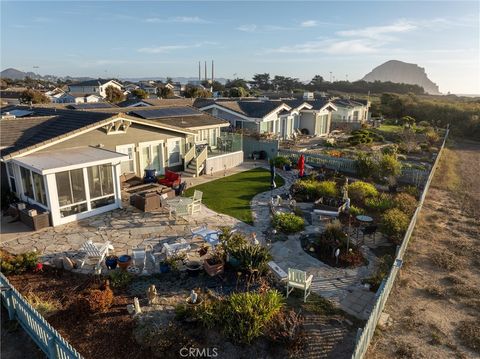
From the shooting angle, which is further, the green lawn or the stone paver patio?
the green lawn

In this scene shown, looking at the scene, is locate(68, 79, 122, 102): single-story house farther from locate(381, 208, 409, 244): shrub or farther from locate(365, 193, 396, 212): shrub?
locate(381, 208, 409, 244): shrub

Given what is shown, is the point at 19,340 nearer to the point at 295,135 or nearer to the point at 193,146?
the point at 193,146

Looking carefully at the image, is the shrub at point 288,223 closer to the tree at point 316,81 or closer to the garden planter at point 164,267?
the garden planter at point 164,267

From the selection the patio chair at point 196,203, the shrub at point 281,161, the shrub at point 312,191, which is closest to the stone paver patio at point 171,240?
the patio chair at point 196,203

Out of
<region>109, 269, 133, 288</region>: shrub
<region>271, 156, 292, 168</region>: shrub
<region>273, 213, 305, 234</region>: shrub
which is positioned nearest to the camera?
<region>109, 269, 133, 288</region>: shrub

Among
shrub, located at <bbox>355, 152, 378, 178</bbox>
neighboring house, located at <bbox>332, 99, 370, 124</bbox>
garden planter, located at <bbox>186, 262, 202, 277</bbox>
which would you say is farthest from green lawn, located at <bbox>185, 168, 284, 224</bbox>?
neighboring house, located at <bbox>332, 99, 370, 124</bbox>

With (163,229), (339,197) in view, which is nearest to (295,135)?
(339,197)
